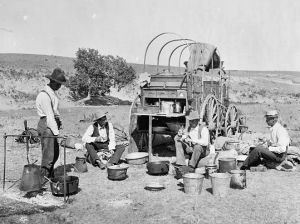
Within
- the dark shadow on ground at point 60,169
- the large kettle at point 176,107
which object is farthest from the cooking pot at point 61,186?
the large kettle at point 176,107

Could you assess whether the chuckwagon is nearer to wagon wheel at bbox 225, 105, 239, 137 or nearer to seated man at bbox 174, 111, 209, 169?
wagon wheel at bbox 225, 105, 239, 137

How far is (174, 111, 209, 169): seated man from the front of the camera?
7.70 meters

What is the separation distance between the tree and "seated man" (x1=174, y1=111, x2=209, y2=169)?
24.7 m

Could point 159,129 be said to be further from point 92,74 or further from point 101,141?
point 92,74

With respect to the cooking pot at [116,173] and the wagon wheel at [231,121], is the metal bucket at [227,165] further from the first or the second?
the wagon wheel at [231,121]

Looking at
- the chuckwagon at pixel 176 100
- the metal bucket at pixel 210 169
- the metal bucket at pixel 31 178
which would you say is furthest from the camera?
the chuckwagon at pixel 176 100

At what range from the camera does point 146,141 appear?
1099 centimetres

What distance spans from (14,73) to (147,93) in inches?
1502

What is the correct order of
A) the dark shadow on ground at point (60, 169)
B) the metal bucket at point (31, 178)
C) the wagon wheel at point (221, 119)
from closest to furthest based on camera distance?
the metal bucket at point (31, 178)
the dark shadow on ground at point (60, 169)
the wagon wheel at point (221, 119)

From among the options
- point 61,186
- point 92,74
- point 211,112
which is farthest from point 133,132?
point 92,74

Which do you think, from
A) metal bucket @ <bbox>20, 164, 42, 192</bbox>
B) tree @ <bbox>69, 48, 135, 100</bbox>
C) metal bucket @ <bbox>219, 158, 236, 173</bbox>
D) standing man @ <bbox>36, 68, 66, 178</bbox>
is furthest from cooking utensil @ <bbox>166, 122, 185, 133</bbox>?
tree @ <bbox>69, 48, 135, 100</bbox>

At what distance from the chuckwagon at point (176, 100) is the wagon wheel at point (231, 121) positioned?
474 millimetres

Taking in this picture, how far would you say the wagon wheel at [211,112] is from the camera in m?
10.5

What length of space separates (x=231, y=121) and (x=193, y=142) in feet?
17.4
